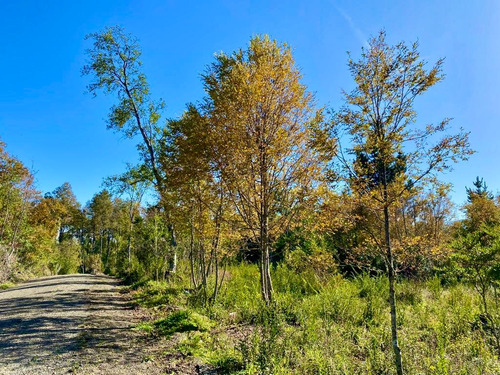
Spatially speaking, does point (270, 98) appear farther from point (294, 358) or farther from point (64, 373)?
point (64, 373)

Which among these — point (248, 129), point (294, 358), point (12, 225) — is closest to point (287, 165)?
point (248, 129)

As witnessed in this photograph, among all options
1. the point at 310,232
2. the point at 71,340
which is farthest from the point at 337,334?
the point at 71,340

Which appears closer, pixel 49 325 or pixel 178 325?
pixel 178 325

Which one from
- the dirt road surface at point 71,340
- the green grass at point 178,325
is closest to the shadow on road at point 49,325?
the dirt road surface at point 71,340

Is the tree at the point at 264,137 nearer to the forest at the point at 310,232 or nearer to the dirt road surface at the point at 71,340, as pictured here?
the forest at the point at 310,232

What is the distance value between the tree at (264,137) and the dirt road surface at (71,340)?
2663mm

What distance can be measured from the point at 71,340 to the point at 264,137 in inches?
198

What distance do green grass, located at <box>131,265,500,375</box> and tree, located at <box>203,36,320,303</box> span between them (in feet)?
3.64

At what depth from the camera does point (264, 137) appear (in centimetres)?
539

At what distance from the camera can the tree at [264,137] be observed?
16.8 ft

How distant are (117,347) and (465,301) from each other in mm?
7721

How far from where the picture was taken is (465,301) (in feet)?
21.8

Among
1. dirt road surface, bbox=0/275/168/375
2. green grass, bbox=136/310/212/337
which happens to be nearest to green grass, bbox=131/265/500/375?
green grass, bbox=136/310/212/337

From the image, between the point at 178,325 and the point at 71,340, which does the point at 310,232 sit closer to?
the point at 178,325
